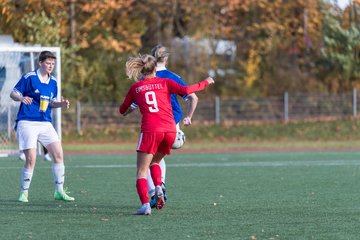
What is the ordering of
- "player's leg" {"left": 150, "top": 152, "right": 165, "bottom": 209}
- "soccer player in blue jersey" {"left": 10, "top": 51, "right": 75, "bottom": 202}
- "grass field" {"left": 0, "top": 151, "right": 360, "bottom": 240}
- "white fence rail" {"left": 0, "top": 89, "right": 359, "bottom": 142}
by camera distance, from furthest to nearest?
"white fence rail" {"left": 0, "top": 89, "right": 359, "bottom": 142}, "soccer player in blue jersey" {"left": 10, "top": 51, "right": 75, "bottom": 202}, "player's leg" {"left": 150, "top": 152, "right": 165, "bottom": 209}, "grass field" {"left": 0, "top": 151, "right": 360, "bottom": 240}

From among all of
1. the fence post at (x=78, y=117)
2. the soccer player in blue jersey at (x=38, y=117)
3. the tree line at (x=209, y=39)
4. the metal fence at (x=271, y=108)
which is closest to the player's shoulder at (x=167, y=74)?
the soccer player in blue jersey at (x=38, y=117)

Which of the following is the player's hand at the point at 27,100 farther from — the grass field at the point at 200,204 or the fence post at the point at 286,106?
the fence post at the point at 286,106

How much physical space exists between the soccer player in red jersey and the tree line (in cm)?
2408

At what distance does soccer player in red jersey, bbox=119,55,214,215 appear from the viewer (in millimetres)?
10891

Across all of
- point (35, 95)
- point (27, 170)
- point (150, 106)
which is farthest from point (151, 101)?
point (27, 170)

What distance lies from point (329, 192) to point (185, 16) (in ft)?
91.9

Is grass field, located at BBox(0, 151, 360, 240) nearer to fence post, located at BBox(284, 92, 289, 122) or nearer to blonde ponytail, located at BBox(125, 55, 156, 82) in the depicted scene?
blonde ponytail, located at BBox(125, 55, 156, 82)

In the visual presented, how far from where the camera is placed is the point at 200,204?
1214cm

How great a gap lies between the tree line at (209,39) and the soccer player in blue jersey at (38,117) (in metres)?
22.2

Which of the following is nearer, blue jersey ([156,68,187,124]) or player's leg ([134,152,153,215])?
player's leg ([134,152,153,215])

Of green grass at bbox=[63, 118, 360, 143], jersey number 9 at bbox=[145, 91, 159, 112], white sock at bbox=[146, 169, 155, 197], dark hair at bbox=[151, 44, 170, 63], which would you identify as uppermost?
dark hair at bbox=[151, 44, 170, 63]

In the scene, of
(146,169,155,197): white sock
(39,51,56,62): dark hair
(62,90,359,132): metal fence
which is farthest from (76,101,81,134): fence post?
(146,169,155,197): white sock

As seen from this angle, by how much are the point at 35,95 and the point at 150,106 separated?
2.28 meters

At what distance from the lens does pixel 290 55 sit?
42.1 metres
